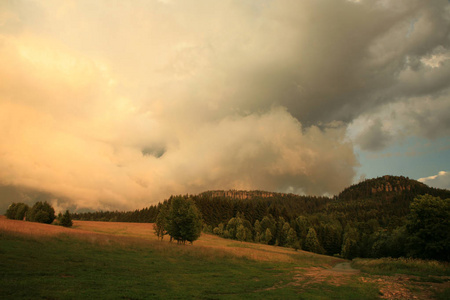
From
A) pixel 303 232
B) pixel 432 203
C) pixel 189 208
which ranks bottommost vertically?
pixel 303 232

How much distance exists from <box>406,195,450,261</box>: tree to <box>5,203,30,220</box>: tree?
136m

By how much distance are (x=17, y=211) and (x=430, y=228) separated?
143 metres

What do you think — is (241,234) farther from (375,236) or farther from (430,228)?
(430,228)

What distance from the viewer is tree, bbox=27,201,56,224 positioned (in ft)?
275

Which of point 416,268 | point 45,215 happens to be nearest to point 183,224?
point 416,268

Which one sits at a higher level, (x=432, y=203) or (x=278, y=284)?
(x=432, y=203)

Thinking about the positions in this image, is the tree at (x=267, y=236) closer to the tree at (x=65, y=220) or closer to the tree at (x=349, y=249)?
the tree at (x=349, y=249)

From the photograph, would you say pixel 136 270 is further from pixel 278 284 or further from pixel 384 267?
pixel 384 267

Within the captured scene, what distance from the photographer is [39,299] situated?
35.5 feet

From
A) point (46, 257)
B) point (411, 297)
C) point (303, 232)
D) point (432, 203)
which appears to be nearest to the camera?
point (411, 297)

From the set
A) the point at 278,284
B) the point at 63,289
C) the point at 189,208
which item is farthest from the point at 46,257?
the point at 189,208

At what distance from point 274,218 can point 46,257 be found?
122 metres

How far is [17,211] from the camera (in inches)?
4077

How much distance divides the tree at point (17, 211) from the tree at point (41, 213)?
72.6ft
